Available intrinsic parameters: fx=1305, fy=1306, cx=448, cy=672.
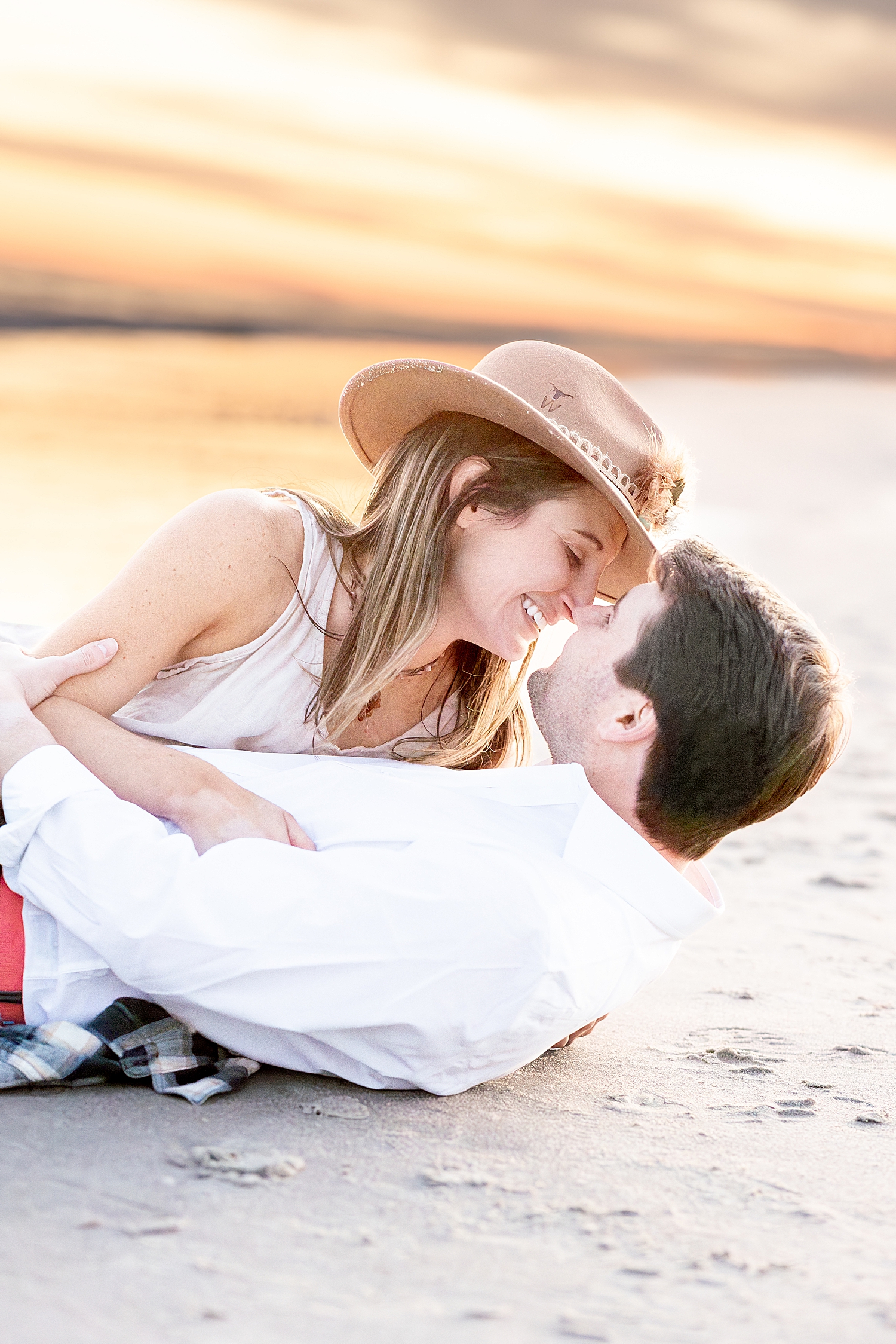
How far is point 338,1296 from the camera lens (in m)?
1.71

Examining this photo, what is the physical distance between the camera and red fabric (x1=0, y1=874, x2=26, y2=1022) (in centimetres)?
231

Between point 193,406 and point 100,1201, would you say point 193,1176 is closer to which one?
point 100,1201

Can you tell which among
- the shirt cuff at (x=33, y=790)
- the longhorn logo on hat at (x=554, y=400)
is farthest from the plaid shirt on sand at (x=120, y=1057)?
the longhorn logo on hat at (x=554, y=400)

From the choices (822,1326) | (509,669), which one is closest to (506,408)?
(509,669)

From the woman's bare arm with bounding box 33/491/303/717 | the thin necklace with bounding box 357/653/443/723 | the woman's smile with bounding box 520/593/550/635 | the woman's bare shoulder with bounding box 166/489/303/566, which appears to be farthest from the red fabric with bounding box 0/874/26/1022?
the woman's smile with bounding box 520/593/550/635

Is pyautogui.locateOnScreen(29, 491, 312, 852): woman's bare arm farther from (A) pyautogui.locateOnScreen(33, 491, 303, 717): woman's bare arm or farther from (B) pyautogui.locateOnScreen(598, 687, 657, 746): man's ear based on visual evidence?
(B) pyautogui.locateOnScreen(598, 687, 657, 746): man's ear

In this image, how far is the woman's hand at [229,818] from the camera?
96.3 inches

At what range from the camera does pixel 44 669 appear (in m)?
2.73

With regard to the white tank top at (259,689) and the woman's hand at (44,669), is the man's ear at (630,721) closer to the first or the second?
the white tank top at (259,689)

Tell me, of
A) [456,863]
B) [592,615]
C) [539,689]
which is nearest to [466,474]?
[592,615]

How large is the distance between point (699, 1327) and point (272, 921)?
0.86 meters

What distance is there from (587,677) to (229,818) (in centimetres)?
76

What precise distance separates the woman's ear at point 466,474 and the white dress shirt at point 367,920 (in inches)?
36.7

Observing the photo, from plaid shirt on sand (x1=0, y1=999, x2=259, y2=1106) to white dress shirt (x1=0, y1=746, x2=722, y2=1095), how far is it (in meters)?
0.05
